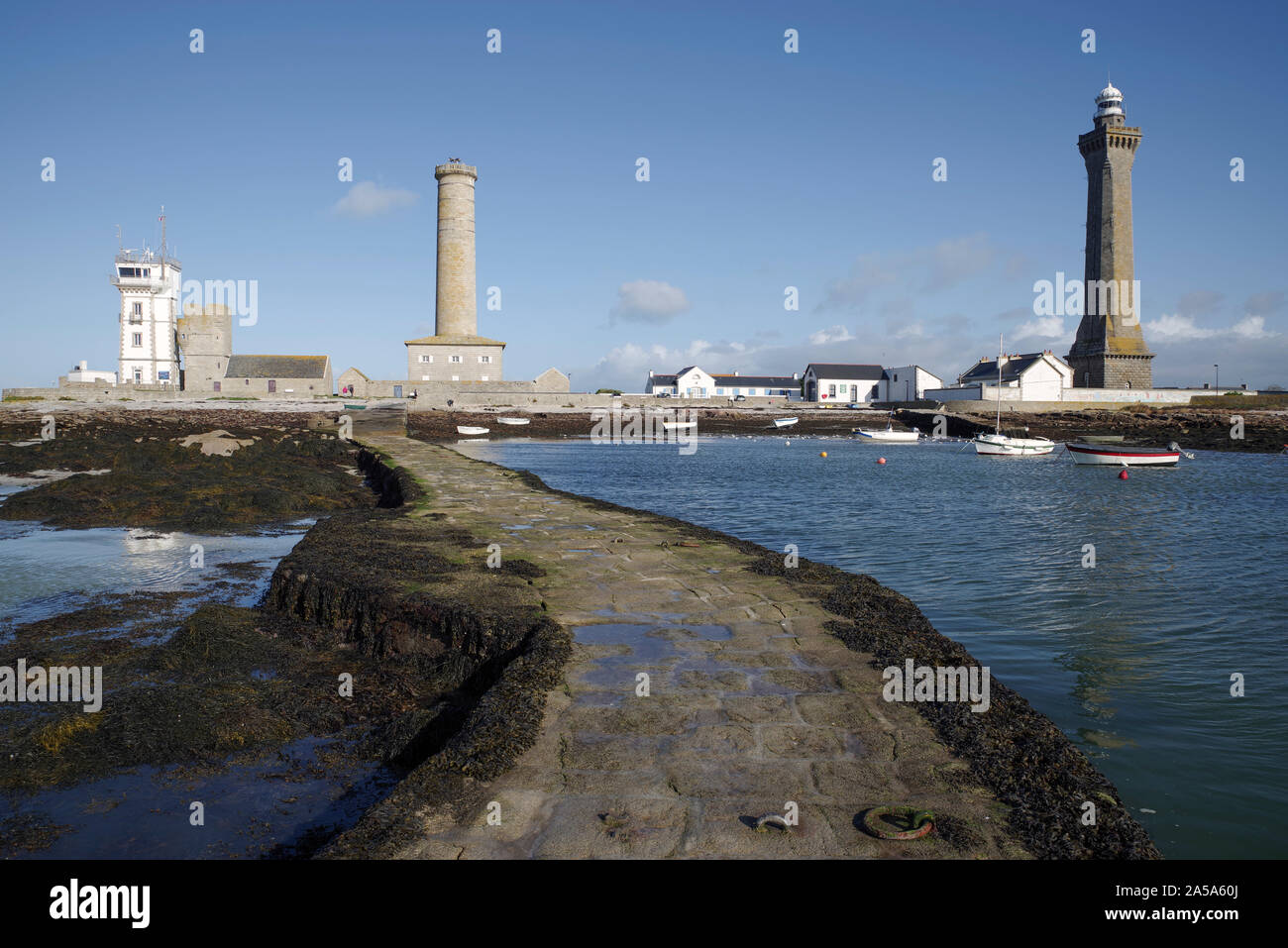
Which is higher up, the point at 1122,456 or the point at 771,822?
the point at 1122,456

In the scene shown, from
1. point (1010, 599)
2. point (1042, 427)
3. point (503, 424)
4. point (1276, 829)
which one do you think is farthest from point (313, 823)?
point (1042, 427)

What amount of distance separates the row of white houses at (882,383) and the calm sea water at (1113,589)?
147ft

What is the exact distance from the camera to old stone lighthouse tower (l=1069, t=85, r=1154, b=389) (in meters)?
74.6

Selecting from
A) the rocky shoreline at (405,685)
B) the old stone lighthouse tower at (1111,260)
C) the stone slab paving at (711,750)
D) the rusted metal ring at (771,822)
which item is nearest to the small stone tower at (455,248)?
the old stone lighthouse tower at (1111,260)

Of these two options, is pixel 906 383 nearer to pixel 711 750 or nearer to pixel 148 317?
pixel 148 317

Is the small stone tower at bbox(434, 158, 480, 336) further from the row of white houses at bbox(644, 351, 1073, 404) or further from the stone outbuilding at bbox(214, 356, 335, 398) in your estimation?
the row of white houses at bbox(644, 351, 1073, 404)

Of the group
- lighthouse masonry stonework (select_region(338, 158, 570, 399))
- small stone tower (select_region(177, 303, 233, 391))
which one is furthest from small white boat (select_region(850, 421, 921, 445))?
small stone tower (select_region(177, 303, 233, 391))

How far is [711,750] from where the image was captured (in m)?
5.09

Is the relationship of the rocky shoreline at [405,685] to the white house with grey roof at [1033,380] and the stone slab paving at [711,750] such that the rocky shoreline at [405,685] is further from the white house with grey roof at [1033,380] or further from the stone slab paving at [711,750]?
the white house with grey roof at [1033,380]

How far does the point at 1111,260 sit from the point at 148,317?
90118mm

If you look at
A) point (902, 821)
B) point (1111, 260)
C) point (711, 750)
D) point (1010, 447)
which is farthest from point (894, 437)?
point (902, 821)

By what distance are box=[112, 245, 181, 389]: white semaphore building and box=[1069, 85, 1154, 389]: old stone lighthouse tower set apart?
286ft

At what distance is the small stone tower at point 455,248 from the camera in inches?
2768
